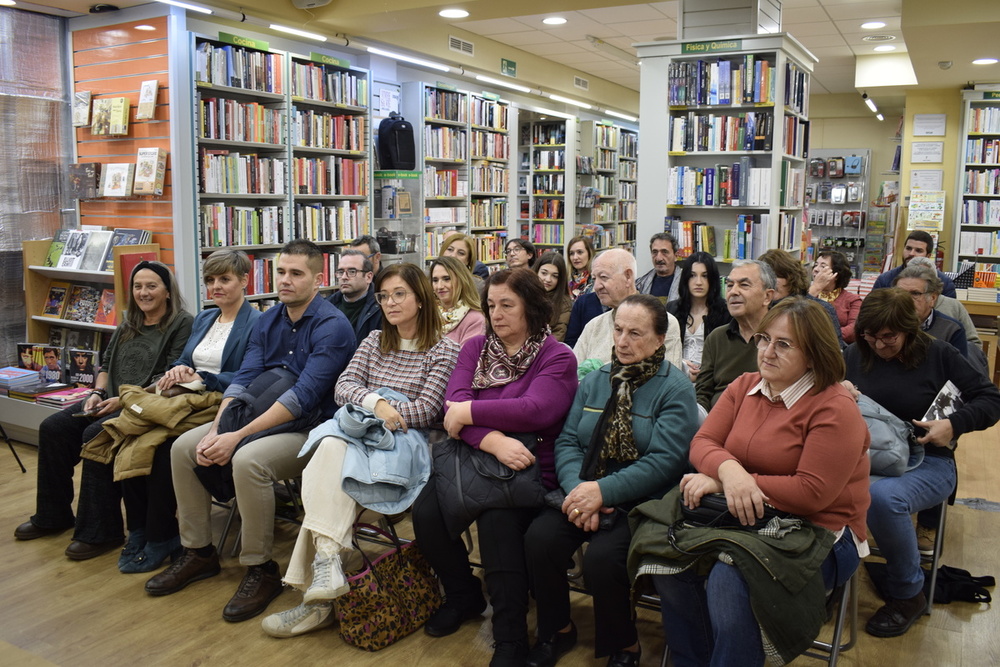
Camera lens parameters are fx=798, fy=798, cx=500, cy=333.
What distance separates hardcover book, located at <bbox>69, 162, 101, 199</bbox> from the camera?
18.9 ft

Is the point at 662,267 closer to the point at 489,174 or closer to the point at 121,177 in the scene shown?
the point at 121,177

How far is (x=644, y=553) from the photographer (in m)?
2.34

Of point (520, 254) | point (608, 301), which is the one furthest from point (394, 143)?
point (608, 301)

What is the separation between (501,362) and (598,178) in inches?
357

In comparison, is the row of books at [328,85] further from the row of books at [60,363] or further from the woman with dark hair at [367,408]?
the woman with dark hair at [367,408]

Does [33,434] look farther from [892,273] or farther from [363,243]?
[892,273]

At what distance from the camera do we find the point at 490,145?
29.3 feet

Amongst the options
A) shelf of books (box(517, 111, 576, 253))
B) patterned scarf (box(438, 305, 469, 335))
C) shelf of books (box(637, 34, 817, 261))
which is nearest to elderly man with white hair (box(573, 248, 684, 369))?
patterned scarf (box(438, 305, 469, 335))

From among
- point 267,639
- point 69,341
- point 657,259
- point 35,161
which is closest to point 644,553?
point 267,639

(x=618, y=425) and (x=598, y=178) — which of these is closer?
(x=618, y=425)

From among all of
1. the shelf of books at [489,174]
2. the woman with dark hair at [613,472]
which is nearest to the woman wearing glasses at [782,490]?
the woman with dark hair at [613,472]

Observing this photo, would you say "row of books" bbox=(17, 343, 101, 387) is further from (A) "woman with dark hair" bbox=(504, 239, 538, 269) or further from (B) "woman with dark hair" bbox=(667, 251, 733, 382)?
(B) "woman with dark hair" bbox=(667, 251, 733, 382)

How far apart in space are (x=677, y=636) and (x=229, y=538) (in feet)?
7.56

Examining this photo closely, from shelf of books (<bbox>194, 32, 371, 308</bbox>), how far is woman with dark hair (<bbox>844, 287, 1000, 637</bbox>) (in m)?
4.36
